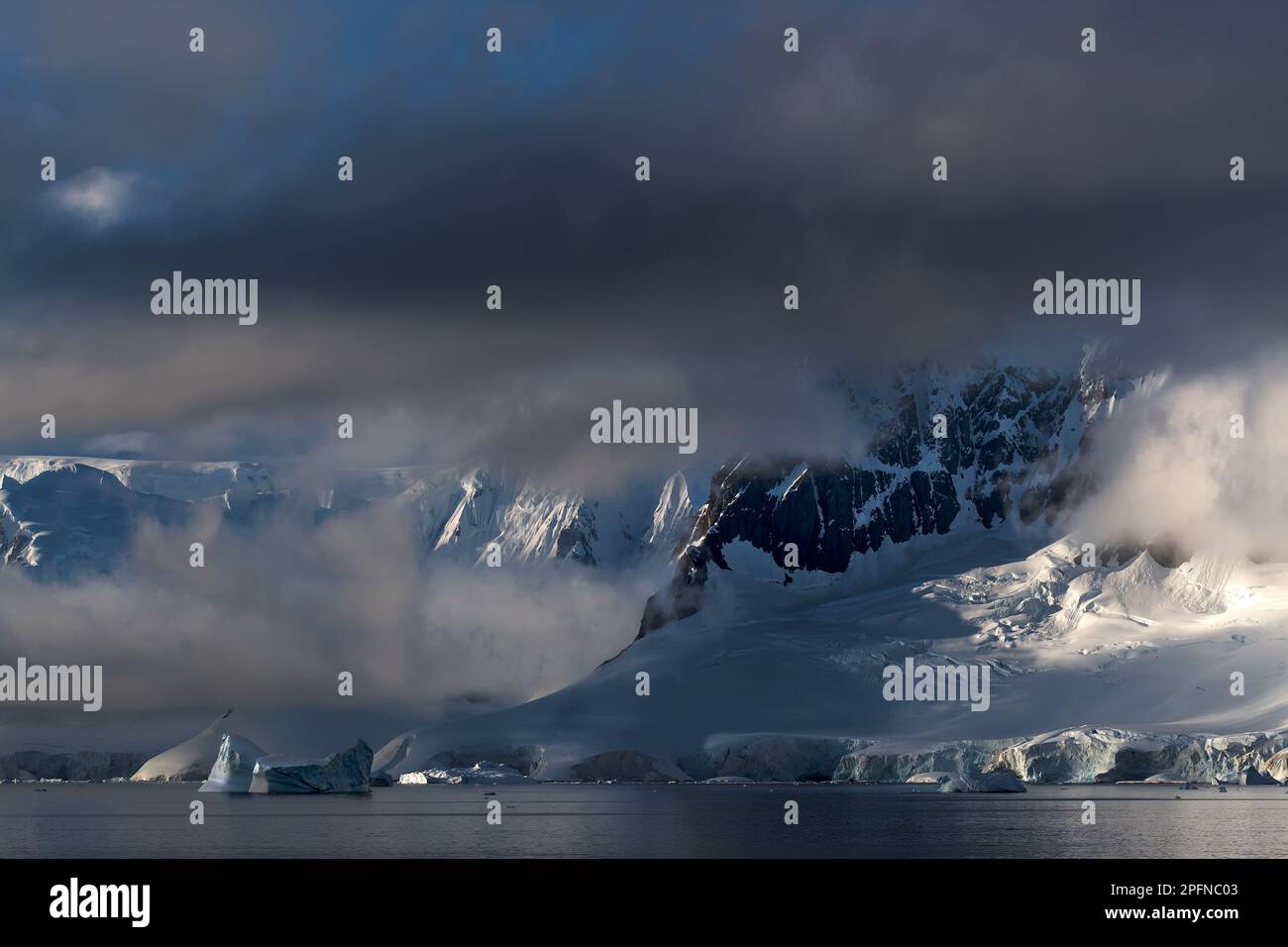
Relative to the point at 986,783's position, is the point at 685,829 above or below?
below

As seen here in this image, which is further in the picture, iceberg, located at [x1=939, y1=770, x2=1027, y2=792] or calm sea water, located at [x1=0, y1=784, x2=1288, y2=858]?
iceberg, located at [x1=939, y1=770, x2=1027, y2=792]

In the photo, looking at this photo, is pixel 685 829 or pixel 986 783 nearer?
pixel 685 829

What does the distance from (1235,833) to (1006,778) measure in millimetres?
78256

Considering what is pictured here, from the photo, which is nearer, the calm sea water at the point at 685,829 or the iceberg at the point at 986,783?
the calm sea water at the point at 685,829

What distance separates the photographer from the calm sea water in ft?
360

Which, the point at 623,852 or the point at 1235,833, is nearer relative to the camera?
the point at 623,852

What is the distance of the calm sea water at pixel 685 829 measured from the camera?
360 ft

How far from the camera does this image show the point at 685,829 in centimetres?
13250
